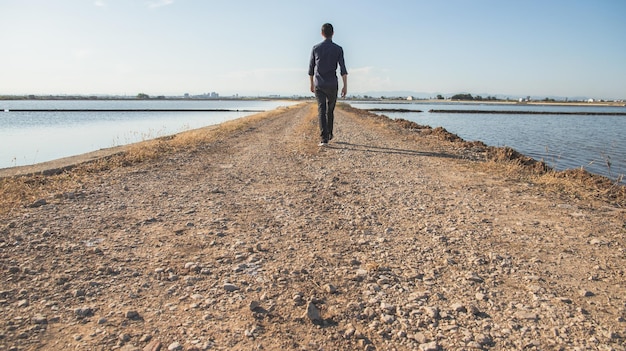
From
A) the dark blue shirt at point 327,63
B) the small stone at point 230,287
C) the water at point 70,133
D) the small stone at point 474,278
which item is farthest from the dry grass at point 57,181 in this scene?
the water at point 70,133

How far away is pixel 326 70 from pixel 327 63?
0.18 metres

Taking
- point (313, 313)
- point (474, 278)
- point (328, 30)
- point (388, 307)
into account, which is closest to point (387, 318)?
point (388, 307)

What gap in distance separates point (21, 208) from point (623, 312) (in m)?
6.24

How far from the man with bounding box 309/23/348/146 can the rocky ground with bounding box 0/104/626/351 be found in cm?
461

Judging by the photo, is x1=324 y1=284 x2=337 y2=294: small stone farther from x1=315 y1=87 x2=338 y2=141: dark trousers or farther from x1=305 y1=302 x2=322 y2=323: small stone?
x1=315 y1=87 x2=338 y2=141: dark trousers

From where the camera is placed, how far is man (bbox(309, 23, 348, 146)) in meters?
9.74

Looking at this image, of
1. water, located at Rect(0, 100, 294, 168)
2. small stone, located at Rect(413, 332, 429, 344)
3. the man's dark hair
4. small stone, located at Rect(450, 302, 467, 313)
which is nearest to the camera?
small stone, located at Rect(413, 332, 429, 344)

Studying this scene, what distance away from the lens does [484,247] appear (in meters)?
3.72

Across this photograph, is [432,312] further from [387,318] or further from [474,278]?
[474,278]

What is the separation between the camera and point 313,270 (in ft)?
10.6

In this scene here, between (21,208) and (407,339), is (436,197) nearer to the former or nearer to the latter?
(407,339)

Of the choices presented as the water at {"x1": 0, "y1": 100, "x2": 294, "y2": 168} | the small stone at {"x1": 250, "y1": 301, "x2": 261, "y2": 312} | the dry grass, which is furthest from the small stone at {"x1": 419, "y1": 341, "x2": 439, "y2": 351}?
the water at {"x1": 0, "y1": 100, "x2": 294, "y2": 168}

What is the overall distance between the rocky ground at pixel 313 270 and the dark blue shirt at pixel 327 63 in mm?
4675

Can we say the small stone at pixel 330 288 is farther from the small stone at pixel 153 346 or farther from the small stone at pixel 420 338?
the small stone at pixel 153 346
